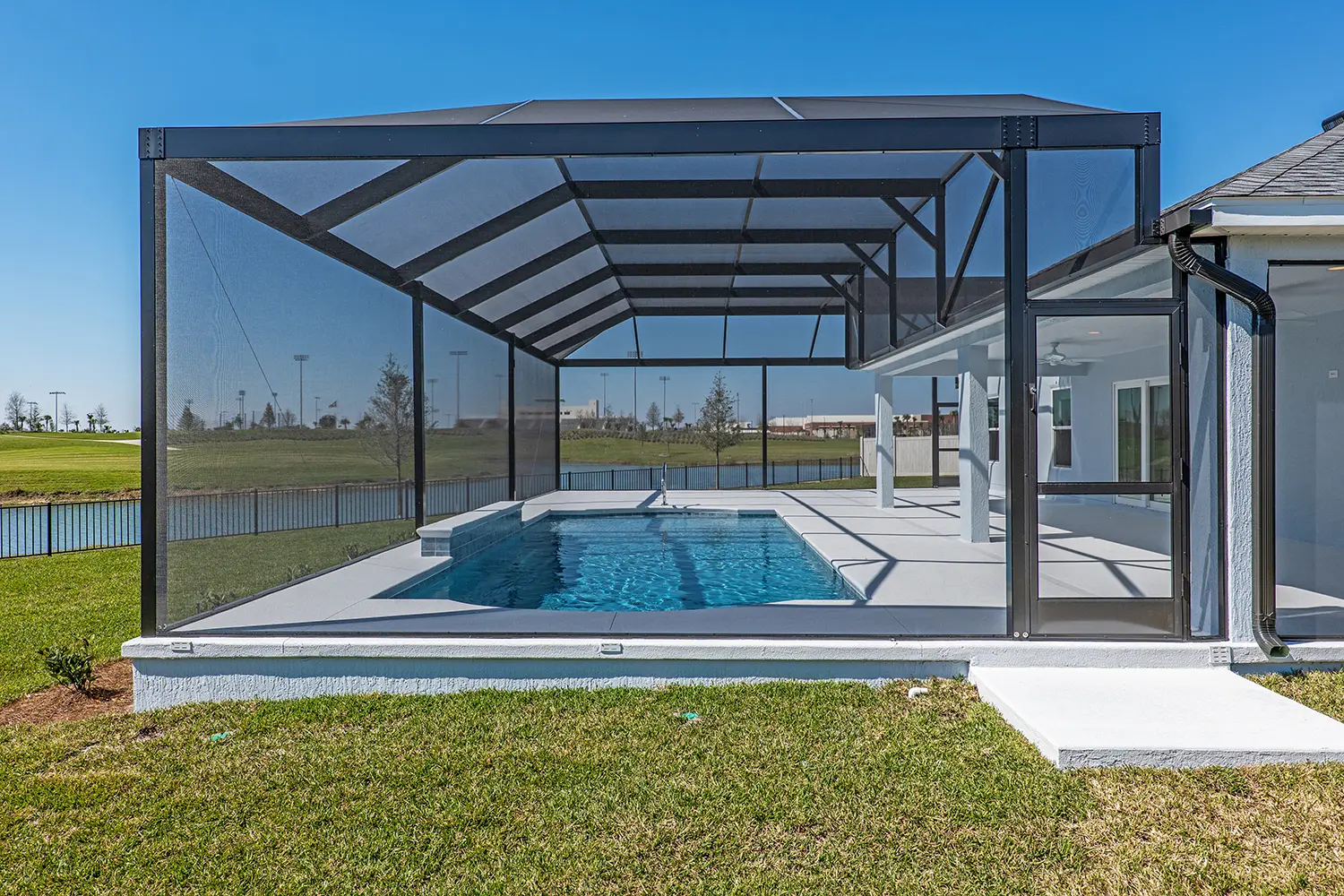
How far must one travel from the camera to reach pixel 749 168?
21.1 ft

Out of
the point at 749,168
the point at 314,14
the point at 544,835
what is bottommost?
the point at 544,835

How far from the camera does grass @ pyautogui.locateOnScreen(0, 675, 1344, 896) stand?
268 cm

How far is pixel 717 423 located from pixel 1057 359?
1255cm

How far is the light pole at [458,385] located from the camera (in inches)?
426

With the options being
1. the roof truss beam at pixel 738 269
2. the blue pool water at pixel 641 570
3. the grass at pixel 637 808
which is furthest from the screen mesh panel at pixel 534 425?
the grass at pixel 637 808

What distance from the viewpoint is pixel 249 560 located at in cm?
584

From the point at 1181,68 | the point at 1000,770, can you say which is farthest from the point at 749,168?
the point at 1181,68

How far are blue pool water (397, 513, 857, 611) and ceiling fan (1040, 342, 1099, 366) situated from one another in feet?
7.36

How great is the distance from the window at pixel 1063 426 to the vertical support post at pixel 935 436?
4.11m

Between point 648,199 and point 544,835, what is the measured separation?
595cm

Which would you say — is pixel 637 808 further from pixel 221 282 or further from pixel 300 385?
pixel 300 385

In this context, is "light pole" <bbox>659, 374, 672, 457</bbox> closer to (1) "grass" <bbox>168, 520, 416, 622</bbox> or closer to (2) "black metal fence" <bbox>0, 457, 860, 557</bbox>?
(2) "black metal fence" <bbox>0, 457, 860, 557</bbox>

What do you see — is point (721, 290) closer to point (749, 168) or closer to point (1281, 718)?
point (749, 168)

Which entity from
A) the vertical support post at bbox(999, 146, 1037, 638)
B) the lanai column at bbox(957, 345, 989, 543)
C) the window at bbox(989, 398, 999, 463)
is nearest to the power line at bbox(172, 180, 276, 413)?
the vertical support post at bbox(999, 146, 1037, 638)
